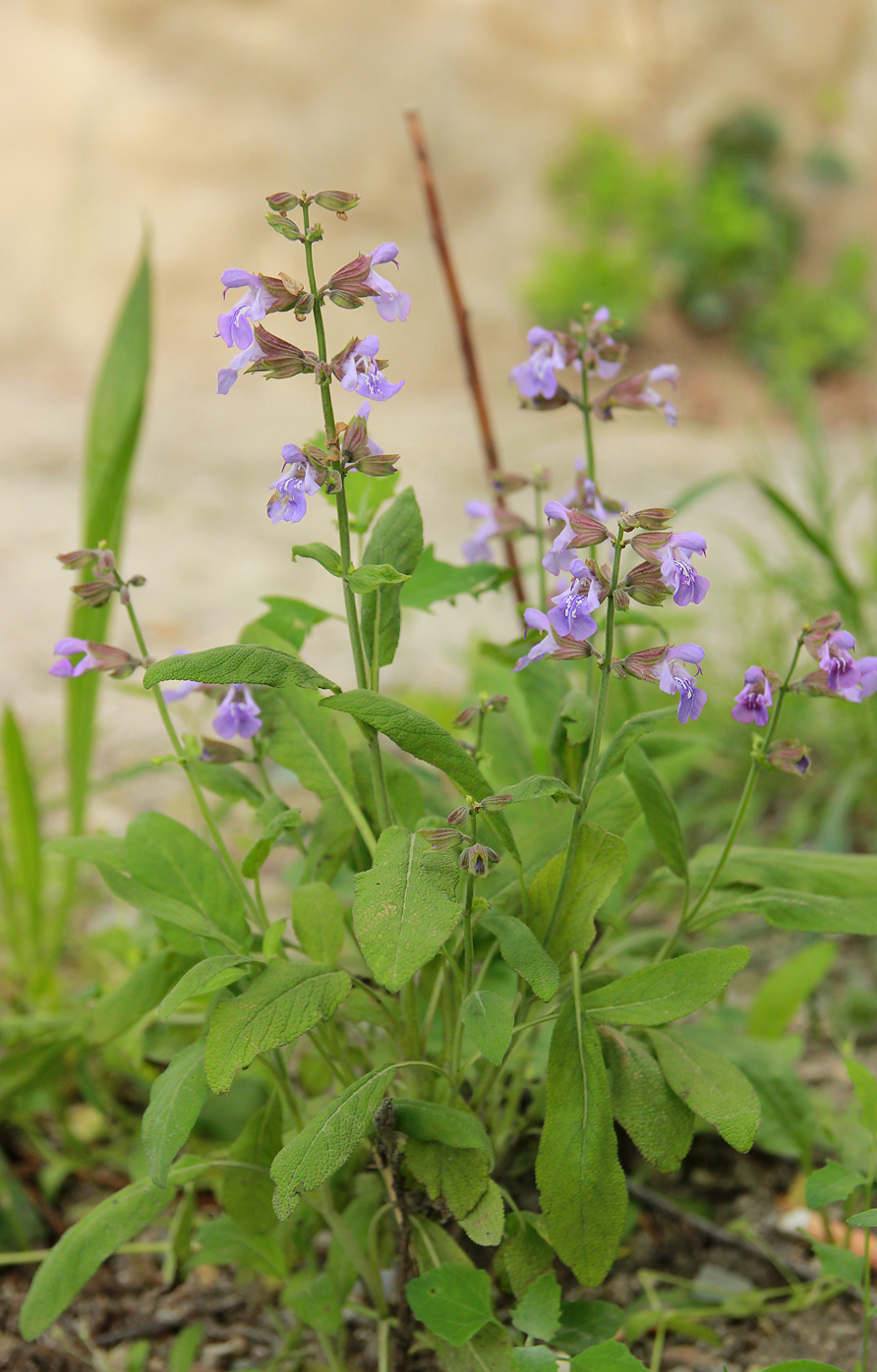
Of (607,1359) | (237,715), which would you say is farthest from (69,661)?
(607,1359)

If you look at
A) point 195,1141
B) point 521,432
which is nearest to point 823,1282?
point 195,1141

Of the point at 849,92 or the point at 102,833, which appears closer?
the point at 102,833

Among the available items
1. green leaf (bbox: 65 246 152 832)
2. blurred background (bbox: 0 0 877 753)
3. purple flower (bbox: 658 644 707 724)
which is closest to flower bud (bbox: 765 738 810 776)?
purple flower (bbox: 658 644 707 724)

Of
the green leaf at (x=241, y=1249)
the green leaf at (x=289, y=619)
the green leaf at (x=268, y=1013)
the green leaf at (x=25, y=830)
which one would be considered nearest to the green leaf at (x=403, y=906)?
the green leaf at (x=268, y=1013)

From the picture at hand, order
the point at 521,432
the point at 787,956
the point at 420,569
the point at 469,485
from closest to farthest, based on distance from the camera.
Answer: the point at 420,569 → the point at 787,956 → the point at 469,485 → the point at 521,432

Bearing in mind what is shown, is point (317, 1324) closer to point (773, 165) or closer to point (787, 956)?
point (787, 956)

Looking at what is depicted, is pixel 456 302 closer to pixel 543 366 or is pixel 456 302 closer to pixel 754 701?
pixel 543 366

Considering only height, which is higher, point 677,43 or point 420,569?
point 677,43
